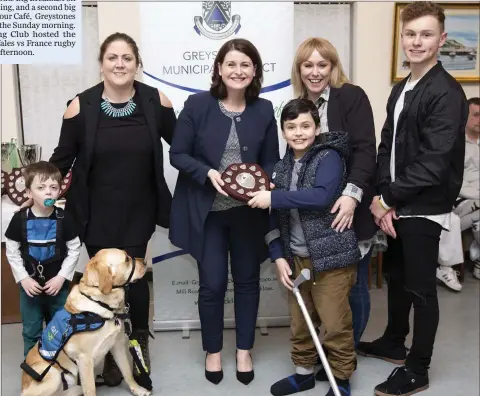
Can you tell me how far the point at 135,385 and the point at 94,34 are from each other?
2323 millimetres

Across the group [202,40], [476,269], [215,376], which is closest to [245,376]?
[215,376]

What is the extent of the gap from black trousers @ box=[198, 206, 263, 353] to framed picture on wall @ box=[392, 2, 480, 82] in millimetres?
2104

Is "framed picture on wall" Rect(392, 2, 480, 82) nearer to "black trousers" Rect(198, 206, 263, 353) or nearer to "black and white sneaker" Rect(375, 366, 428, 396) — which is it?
"black trousers" Rect(198, 206, 263, 353)

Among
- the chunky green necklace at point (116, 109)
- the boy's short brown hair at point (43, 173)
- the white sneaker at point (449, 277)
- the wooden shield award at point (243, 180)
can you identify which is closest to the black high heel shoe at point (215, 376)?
the wooden shield award at point (243, 180)

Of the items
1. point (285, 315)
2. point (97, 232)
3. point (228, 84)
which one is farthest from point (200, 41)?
point (285, 315)

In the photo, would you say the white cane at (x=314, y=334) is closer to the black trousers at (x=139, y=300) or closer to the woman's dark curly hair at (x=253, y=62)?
the black trousers at (x=139, y=300)

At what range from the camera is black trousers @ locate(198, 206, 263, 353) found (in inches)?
89.3

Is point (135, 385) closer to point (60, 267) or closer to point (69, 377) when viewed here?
point (69, 377)

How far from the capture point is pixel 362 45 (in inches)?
148

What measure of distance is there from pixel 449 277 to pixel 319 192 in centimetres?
200

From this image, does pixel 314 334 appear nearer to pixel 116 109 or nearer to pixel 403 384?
pixel 403 384

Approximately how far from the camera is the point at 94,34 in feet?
11.8

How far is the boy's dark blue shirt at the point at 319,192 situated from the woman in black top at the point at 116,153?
56 centimetres

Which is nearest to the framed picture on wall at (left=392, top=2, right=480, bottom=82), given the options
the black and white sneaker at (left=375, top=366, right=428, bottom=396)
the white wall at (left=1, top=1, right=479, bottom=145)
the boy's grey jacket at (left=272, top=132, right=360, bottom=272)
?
the white wall at (left=1, top=1, right=479, bottom=145)
